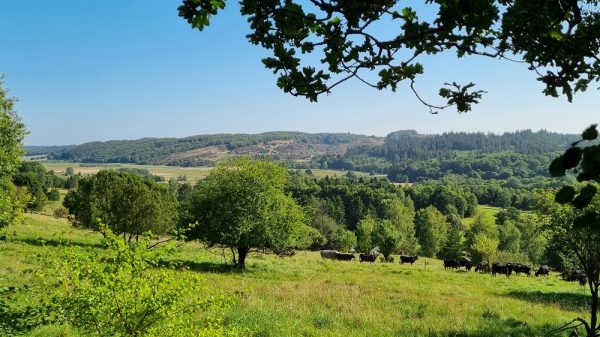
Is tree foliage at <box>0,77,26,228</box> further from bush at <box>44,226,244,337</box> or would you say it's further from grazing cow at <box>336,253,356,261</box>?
grazing cow at <box>336,253,356,261</box>

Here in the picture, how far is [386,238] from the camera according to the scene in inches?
2318

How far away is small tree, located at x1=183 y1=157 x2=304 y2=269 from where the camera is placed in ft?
106

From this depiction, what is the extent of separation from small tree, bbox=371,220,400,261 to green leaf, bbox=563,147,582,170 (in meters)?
56.4

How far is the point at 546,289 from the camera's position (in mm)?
29828

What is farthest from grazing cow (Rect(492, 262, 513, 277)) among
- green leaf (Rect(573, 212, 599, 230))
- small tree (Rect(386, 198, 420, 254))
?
green leaf (Rect(573, 212, 599, 230))

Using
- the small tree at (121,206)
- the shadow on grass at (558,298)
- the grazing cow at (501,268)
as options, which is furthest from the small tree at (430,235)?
the small tree at (121,206)

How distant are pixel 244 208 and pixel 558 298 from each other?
22.1m

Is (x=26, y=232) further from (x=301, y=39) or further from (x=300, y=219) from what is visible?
(x=301, y=39)

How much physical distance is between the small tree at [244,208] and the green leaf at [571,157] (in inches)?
1202

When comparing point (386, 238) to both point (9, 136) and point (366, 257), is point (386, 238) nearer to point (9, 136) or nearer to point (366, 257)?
point (366, 257)

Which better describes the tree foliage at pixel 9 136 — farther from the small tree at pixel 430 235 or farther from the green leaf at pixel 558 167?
the small tree at pixel 430 235

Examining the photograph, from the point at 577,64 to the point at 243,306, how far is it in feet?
52.9

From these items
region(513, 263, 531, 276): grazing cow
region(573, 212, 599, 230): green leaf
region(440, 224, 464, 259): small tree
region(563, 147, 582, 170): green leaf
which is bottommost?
region(440, 224, 464, 259): small tree

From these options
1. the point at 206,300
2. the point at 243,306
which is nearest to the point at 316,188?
the point at 243,306
